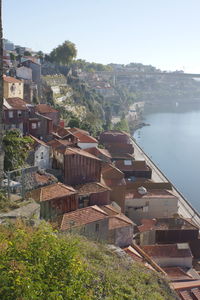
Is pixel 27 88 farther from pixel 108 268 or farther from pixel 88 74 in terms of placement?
pixel 88 74

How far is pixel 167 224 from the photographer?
1298 centimetres

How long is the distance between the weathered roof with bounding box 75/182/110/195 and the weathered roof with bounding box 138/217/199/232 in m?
2.06

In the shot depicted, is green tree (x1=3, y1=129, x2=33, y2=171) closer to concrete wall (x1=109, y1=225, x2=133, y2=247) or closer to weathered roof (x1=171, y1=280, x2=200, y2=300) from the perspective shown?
concrete wall (x1=109, y1=225, x2=133, y2=247)

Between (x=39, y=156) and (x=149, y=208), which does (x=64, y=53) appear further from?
(x=39, y=156)

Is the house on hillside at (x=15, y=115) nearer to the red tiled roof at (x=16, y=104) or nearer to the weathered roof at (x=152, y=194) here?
the red tiled roof at (x=16, y=104)

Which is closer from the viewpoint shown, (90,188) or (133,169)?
(90,188)

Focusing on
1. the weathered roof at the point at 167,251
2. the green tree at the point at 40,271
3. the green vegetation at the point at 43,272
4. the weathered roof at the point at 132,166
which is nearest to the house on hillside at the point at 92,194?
the weathered roof at the point at 167,251

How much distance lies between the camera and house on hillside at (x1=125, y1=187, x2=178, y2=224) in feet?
48.0

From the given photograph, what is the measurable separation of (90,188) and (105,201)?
642 millimetres

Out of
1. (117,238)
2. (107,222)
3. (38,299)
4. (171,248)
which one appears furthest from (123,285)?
(171,248)

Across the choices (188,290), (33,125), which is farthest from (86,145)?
(188,290)

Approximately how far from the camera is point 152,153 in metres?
36.2

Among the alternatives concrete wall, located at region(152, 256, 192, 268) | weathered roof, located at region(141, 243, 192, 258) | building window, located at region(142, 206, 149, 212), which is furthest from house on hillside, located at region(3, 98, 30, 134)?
concrete wall, located at region(152, 256, 192, 268)

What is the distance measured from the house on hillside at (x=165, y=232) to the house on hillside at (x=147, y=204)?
166cm
